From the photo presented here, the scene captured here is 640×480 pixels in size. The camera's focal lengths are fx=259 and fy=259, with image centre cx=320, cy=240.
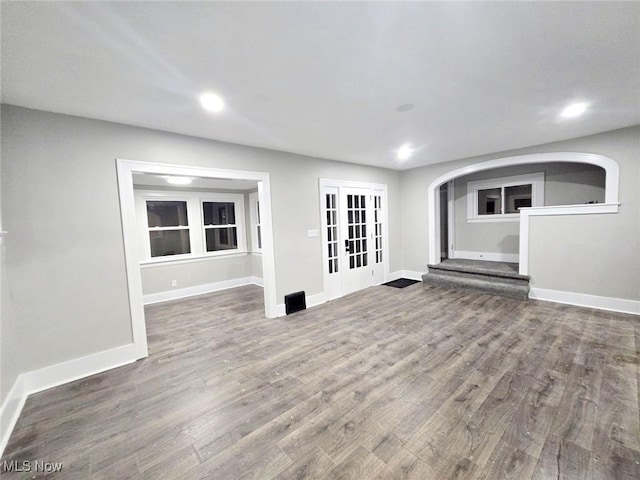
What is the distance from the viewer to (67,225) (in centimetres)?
261

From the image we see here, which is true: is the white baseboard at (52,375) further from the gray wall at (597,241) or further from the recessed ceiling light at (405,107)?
the gray wall at (597,241)

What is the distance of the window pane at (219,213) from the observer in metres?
6.21

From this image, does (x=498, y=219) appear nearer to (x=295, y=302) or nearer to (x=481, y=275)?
(x=481, y=275)

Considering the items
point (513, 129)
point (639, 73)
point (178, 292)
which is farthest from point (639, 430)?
point (178, 292)

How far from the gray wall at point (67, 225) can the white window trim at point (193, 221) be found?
2731 mm

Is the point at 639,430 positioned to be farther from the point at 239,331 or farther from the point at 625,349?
the point at 239,331

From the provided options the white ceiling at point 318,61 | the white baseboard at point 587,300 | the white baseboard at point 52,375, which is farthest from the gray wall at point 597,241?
the white baseboard at point 52,375

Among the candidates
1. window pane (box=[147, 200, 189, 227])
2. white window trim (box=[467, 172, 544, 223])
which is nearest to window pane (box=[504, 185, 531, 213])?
white window trim (box=[467, 172, 544, 223])

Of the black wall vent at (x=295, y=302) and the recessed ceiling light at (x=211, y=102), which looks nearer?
the recessed ceiling light at (x=211, y=102)

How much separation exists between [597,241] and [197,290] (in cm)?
740

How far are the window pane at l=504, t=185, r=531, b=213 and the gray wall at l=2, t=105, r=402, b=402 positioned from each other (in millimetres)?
6562

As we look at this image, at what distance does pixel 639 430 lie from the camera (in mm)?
→ 1777

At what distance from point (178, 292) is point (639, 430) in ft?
21.3

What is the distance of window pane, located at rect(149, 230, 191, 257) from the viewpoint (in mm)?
5594
